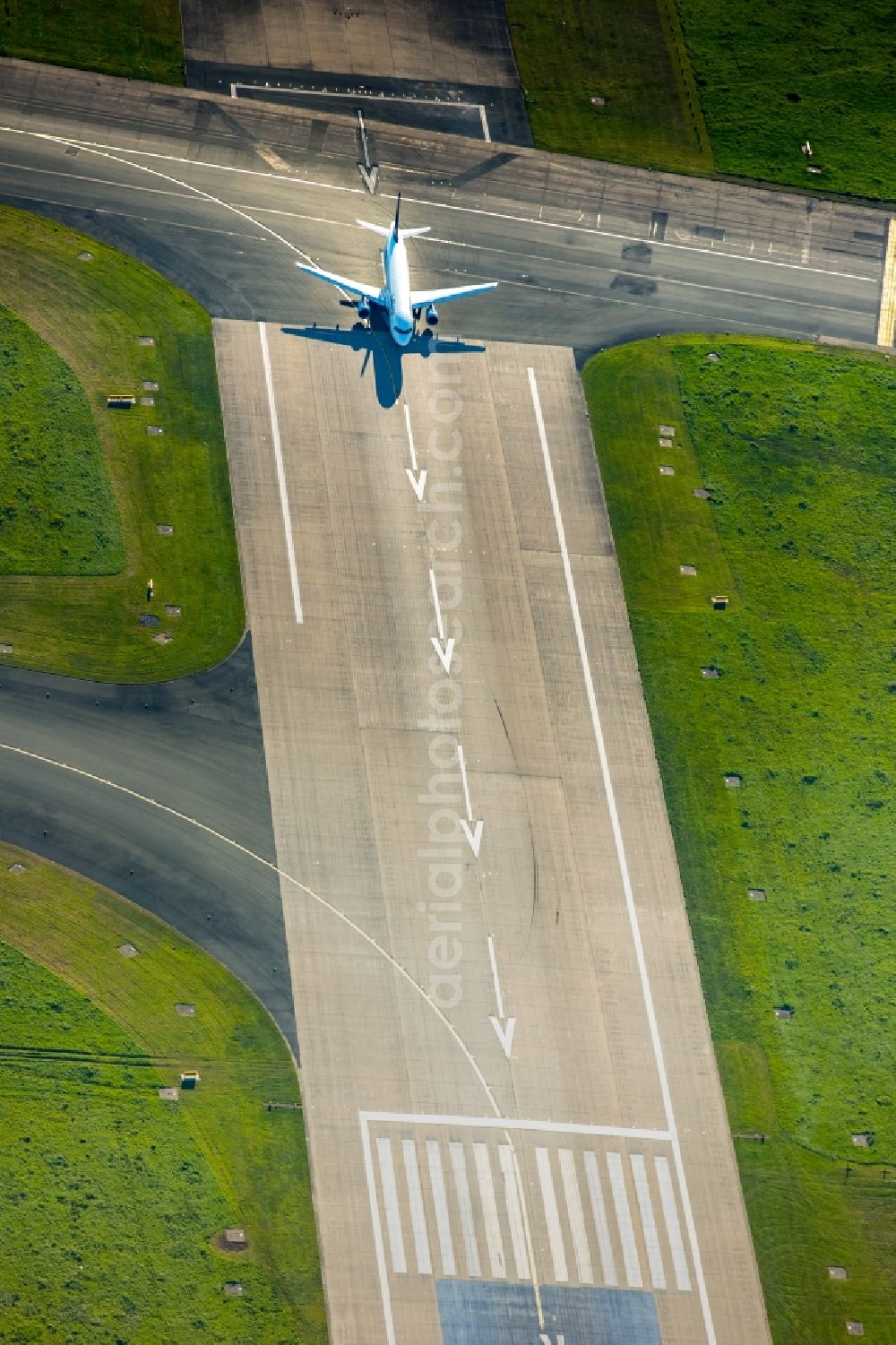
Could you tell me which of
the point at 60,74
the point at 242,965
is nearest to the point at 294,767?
the point at 242,965

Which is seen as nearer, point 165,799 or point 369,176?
point 165,799

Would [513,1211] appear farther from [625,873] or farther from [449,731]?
[449,731]

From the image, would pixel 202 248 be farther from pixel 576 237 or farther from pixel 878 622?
pixel 878 622

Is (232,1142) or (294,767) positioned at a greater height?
(294,767)

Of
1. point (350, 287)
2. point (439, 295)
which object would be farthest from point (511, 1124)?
point (350, 287)

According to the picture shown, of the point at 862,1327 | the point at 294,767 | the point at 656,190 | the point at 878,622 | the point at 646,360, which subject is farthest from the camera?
the point at 656,190
